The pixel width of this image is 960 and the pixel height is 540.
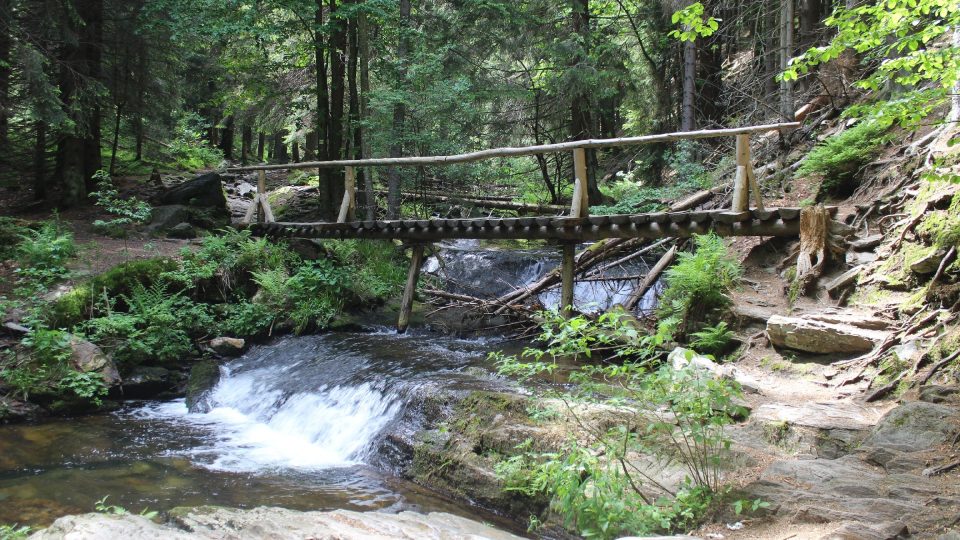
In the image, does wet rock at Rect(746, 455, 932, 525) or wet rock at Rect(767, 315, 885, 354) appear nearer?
wet rock at Rect(746, 455, 932, 525)

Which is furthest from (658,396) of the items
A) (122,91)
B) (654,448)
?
(122,91)

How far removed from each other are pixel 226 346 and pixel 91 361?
2179 millimetres

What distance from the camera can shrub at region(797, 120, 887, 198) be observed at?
8.62m

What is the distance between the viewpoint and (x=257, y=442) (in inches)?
288

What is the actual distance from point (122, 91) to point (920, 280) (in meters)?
16.8

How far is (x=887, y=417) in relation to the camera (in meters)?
4.64

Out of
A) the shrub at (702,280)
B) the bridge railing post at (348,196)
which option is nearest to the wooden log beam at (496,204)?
the bridge railing post at (348,196)

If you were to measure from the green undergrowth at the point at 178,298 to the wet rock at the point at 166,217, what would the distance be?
153cm

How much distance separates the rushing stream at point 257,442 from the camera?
18.0 ft

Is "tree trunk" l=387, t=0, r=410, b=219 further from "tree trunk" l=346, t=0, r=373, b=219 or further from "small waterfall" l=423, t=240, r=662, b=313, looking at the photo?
"small waterfall" l=423, t=240, r=662, b=313

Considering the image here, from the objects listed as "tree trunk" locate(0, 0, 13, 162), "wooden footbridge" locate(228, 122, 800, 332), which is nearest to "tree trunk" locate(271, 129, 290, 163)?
"tree trunk" locate(0, 0, 13, 162)

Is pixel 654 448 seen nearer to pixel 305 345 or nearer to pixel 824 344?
pixel 824 344

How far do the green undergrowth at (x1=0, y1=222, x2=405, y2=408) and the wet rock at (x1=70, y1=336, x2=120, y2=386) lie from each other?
0.43ft

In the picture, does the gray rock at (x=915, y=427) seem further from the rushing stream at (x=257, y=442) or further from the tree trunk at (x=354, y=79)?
the tree trunk at (x=354, y=79)
